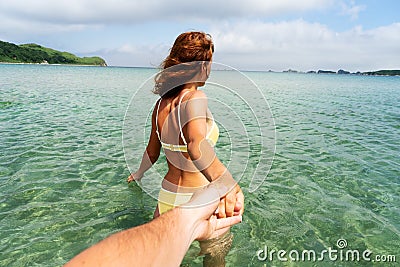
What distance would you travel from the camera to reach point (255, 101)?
127 inches

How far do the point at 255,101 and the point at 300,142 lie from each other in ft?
29.2

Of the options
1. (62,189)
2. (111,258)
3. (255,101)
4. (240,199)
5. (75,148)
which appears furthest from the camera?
(75,148)

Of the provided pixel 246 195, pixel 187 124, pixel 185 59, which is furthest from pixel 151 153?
pixel 246 195

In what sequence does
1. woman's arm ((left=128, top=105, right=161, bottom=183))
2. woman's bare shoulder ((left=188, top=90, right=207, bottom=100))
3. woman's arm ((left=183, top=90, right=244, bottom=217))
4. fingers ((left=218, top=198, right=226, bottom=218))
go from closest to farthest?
fingers ((left=218, top=198, right=226, bottom=218)), woman's arm ((left=183, top=90, right=244, bottom=217)), woman's bare shoulder ((left=188, top=90, right=207, bottom=100)), woman's arm ((left=128, top=105, right=161, bottom=183))

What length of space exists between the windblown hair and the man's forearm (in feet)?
5.98

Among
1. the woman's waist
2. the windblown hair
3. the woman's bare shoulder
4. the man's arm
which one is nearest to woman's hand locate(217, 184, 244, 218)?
the man's arm

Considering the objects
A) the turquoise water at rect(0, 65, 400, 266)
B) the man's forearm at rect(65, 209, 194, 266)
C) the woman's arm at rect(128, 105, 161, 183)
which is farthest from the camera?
the turquoise water at rect(0, 65, 400, 266)

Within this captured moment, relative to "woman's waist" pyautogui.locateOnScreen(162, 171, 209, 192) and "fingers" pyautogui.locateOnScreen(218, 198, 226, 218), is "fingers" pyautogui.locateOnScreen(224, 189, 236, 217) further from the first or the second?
"woman's waist" pyautogui.locateOnScreen(162, 171, 209, 192)

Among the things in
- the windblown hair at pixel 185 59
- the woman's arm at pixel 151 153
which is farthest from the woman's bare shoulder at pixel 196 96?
the woman's arm at pixel 151 153

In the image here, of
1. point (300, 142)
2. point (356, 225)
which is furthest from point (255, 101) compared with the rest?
point (300, 142)

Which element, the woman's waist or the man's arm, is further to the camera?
the woman's waist

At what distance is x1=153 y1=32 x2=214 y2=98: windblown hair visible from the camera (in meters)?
3.15

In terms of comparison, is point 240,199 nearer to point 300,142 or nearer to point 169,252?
point 169,252

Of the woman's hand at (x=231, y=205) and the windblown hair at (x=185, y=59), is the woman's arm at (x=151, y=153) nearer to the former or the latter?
the windblown hair at (x=185, y=59)
